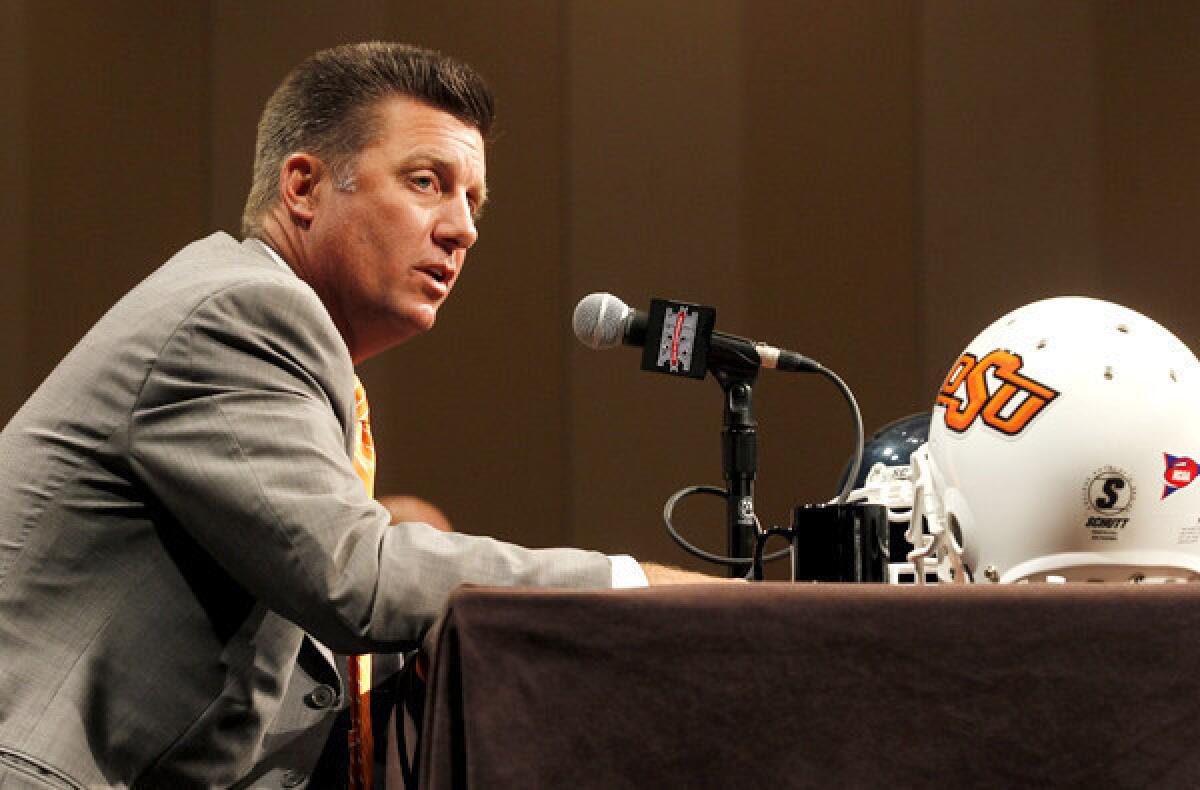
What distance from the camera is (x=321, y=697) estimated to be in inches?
46.3

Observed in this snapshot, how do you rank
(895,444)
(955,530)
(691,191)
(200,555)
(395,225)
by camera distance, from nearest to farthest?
(200,555), (955,530), (395,225), (895,444), (691,191)

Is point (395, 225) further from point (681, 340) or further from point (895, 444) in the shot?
point (895, 444)

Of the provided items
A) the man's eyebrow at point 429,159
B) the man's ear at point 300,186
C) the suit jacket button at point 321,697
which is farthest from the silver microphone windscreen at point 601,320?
the suit jacket button at point 321,697

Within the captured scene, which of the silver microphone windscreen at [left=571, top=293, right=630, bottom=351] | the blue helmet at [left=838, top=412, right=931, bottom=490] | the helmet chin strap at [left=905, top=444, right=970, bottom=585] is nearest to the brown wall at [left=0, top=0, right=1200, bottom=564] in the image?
the blue helmet at [left=838, top=412, right=931, bottom=490]

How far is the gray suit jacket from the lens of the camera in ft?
3.19

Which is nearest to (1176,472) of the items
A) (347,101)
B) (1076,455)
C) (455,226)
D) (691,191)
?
(1076,455)

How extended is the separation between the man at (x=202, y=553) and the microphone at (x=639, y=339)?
472 millimetres

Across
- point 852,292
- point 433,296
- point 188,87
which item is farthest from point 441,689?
point 188,87

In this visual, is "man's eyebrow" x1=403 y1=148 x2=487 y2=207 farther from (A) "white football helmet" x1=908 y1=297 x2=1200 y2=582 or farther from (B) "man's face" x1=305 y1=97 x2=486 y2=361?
(A) "white football helmet" x1=908 y1=297 x2=1200 y2=582

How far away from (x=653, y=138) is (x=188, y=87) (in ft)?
3.97

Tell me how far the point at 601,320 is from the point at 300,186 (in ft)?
1.30

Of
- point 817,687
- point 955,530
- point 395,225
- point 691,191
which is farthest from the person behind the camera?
point 691,191

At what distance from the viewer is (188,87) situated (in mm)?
3381

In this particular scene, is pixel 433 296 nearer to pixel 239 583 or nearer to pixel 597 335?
pixel 597 335
